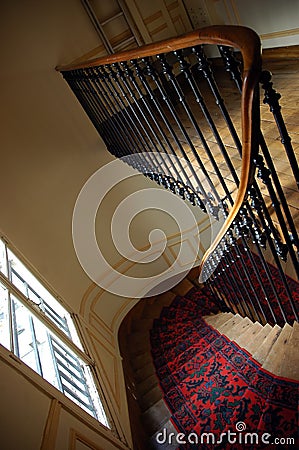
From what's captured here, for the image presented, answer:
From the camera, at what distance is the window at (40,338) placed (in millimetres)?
2430

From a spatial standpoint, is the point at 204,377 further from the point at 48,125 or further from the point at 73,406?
the point at 48,125

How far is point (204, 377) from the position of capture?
11.9ft

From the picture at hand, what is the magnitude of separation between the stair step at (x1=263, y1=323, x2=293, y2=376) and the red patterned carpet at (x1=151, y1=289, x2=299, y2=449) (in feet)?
0.20

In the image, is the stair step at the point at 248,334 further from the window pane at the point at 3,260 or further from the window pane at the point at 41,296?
the window pane at the point at 3,260

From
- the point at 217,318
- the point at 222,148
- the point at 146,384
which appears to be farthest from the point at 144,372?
the point at 222,148

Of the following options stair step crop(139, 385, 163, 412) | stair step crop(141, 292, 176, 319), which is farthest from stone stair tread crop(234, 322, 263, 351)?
stair step crop(141, 292, 176, 319)

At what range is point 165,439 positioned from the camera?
3.29 m

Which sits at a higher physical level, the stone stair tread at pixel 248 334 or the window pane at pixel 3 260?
the window pane at pixel 3 260

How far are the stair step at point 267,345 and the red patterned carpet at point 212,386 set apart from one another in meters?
0.10

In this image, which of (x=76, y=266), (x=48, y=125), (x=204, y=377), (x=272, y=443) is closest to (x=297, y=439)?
(x=272, y=443)

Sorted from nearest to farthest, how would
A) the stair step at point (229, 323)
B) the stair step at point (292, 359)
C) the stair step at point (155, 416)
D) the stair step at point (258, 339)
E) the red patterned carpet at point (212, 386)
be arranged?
the stair step at point (292, 359)
the red patterned carpet at point (212, 386)
the stair step at point (258, 339)
the stair step at point (155, 416)
the stair step at point (229, 323)

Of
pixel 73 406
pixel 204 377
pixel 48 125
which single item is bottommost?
pixel 204 377

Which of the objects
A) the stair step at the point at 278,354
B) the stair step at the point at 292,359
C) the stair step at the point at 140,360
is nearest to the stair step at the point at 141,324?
the stair step at the point at 140,360

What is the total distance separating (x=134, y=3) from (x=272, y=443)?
510 centimetres
